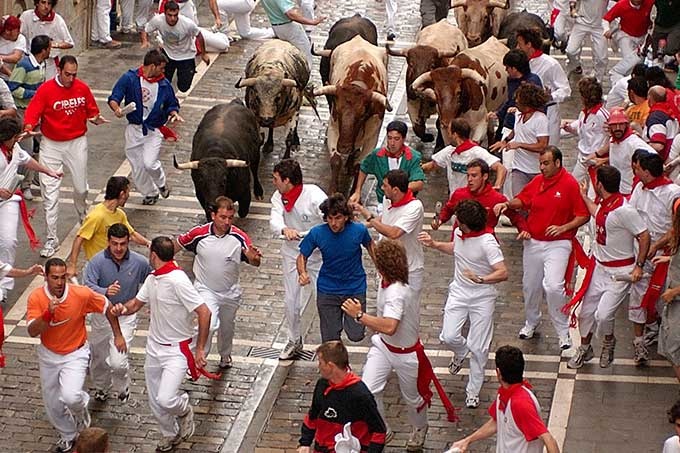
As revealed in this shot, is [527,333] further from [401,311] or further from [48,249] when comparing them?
[48,249]

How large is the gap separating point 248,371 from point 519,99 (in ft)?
14.3

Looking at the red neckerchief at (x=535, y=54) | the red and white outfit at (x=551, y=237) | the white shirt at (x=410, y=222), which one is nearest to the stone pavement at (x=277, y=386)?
the red and white outfit at (x=551, y=237)

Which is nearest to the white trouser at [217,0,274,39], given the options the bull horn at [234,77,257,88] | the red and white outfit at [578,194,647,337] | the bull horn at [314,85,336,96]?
the bull horn at [234,77,257,88]

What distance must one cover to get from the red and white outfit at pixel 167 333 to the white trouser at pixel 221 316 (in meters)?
0.80

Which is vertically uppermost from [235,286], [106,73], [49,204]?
[235,286]

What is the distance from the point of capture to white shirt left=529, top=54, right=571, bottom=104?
18750mm

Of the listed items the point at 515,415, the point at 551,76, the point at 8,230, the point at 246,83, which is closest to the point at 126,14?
the point at 246,83

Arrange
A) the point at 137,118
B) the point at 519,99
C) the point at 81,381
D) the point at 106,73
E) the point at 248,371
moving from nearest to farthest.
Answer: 1. the point at 81,381
2. the point at 248,371
3. the point at 519,99
4. the point at 137,118
5. the point at 106,73

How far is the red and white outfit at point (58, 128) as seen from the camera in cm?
1742

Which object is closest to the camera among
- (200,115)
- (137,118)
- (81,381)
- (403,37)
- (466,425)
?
(81,381)

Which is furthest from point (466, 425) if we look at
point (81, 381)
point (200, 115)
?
point (200, 115)

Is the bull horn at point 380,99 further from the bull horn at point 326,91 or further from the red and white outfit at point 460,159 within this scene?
the red and white outfit at point 460,159

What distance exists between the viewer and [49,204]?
57.9 ft

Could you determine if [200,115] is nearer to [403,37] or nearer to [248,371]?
[403,37]
